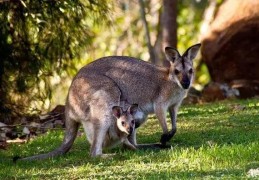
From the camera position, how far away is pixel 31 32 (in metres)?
12.9

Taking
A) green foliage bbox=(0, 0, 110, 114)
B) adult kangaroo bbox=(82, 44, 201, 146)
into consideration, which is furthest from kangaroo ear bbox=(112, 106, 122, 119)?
green foliage bbox=(0, 0, 110, 114)

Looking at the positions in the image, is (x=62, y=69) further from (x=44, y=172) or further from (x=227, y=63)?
(x=44, y=172)

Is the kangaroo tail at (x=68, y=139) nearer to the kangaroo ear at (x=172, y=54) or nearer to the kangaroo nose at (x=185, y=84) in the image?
the kangaroo nose at (x=185, y=84)

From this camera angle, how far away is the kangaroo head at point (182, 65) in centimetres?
893

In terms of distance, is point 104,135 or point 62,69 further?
point 62,69

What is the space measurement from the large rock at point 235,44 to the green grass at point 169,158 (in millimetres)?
6024

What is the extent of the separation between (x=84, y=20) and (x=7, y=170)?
6049mm

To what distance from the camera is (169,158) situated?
743 cm

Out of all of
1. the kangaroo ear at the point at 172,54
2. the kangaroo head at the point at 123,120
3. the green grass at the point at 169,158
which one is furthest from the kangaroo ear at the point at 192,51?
→ the kangaroo head at the point at 123,120

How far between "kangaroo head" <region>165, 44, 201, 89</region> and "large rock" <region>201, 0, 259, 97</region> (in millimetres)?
7007

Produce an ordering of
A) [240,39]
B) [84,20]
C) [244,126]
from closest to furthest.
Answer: [244,126]
[84,20]
[240,39]

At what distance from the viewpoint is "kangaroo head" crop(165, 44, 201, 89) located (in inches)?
352

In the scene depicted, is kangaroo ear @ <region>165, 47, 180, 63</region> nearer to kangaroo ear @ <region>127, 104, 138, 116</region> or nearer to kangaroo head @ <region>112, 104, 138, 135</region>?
kangaroo ear @ <region>127, 104, 138, 116</region>

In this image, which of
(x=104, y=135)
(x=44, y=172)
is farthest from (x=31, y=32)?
(x=44, y=172)
